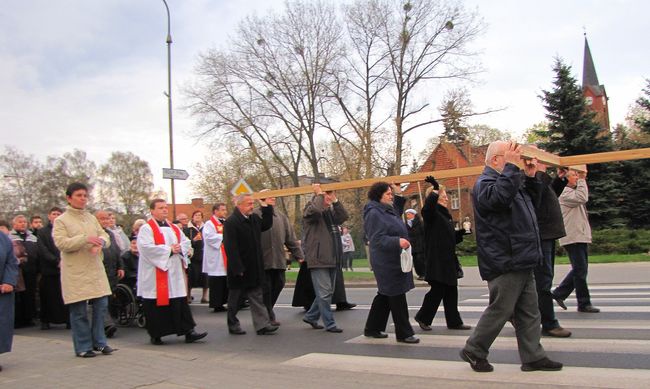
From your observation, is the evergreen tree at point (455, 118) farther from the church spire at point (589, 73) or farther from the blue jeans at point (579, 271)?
the church spire at point (589, 73)

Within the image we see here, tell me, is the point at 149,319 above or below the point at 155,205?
below

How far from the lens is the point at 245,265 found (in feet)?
26.6

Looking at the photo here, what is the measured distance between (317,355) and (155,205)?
119 inches

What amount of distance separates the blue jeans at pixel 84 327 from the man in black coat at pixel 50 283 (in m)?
2.83

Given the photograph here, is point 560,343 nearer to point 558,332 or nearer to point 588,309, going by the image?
point 558,332

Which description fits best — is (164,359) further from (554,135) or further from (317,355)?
(554,135)

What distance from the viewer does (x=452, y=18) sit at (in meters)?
34.8

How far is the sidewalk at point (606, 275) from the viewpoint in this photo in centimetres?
1323

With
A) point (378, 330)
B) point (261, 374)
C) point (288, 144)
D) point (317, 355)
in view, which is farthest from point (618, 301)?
point (288, 144)

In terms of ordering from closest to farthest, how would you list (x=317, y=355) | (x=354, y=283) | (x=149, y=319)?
(x=317, y=355) → (x=149, y=319) → (x=354, y=283)

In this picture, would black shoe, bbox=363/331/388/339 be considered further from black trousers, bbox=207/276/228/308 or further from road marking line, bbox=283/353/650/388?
black trousers, bbox=207/276/228/308

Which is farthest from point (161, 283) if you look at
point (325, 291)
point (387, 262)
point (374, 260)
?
point (387, 262)

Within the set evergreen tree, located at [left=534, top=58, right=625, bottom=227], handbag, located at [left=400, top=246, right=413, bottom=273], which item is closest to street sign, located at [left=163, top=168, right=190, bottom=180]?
handbag, located at [left=400, top=246, right=413, bottom=273]

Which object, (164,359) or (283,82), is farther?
(283,82)
